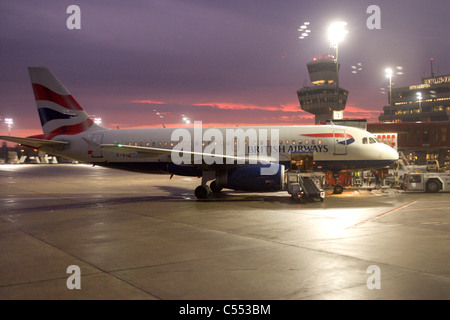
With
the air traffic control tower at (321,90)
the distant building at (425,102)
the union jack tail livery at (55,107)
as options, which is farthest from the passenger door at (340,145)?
the distant building at (425,102)

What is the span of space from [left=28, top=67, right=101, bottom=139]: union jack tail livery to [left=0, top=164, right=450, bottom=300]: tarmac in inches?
400

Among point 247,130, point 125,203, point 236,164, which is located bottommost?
point 125,203

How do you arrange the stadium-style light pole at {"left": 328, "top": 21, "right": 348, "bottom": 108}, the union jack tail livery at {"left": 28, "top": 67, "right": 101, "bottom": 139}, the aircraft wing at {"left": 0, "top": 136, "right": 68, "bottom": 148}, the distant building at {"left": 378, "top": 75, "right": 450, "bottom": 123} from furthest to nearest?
the distant building at {"left": 378, "top": 75, "right": 450, "bottom": 123} < the stadium-style light pole at {"left": 328, "top": 21, "right": 348, "bottom": 108} < the union jack tail livery at {"left": 28, "top": 67, "right": 101, "bottom": 139} < the aircraft wing at {"left": 0, "top": 136, "right": 68, "bottom": 148}

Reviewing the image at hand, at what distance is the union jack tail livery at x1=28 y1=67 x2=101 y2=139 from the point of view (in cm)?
2498

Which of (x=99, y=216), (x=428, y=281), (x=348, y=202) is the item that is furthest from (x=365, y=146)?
(x=428, y=281)

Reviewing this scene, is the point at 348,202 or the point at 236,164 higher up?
the point at 236,164

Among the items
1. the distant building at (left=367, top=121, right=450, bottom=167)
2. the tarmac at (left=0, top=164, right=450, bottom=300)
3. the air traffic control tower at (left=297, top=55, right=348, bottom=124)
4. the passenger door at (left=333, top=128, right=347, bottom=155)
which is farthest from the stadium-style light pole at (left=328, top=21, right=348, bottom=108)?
the air traffic control tower at (left=297, top=55, right=348, bottom=124)

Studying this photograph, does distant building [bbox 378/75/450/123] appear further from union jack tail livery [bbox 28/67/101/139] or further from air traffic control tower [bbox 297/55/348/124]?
union jack tail livery [bbox 28/67/101/139]

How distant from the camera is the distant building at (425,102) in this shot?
17312 cm

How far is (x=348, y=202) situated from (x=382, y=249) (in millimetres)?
9983
